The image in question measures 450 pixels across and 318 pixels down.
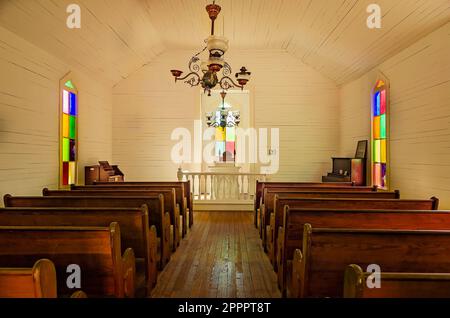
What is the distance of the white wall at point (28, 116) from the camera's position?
420 centimetres

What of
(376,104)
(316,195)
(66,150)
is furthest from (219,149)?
(316,195)

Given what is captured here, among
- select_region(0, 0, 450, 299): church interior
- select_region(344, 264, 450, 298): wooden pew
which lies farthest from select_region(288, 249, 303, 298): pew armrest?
select_region(344, 264, 450, 298): wooden pew

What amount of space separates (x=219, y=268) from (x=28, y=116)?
3.67m

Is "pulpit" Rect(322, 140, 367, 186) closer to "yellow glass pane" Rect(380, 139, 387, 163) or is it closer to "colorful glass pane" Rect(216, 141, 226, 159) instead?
"yellow glass pane" Rect(380, 139, 387, 163)

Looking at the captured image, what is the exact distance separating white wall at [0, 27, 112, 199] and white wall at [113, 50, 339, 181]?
188 centimetres

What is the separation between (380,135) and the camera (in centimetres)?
616

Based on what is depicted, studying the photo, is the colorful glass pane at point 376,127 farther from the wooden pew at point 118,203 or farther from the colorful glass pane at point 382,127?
the wooden pew at point 118,203

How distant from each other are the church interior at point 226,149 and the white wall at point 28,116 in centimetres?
3

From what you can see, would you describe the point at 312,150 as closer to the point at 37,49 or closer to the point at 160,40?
the point at 160,40

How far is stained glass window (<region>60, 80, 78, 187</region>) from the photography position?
5762 mm

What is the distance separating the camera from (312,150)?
8.23 metres
